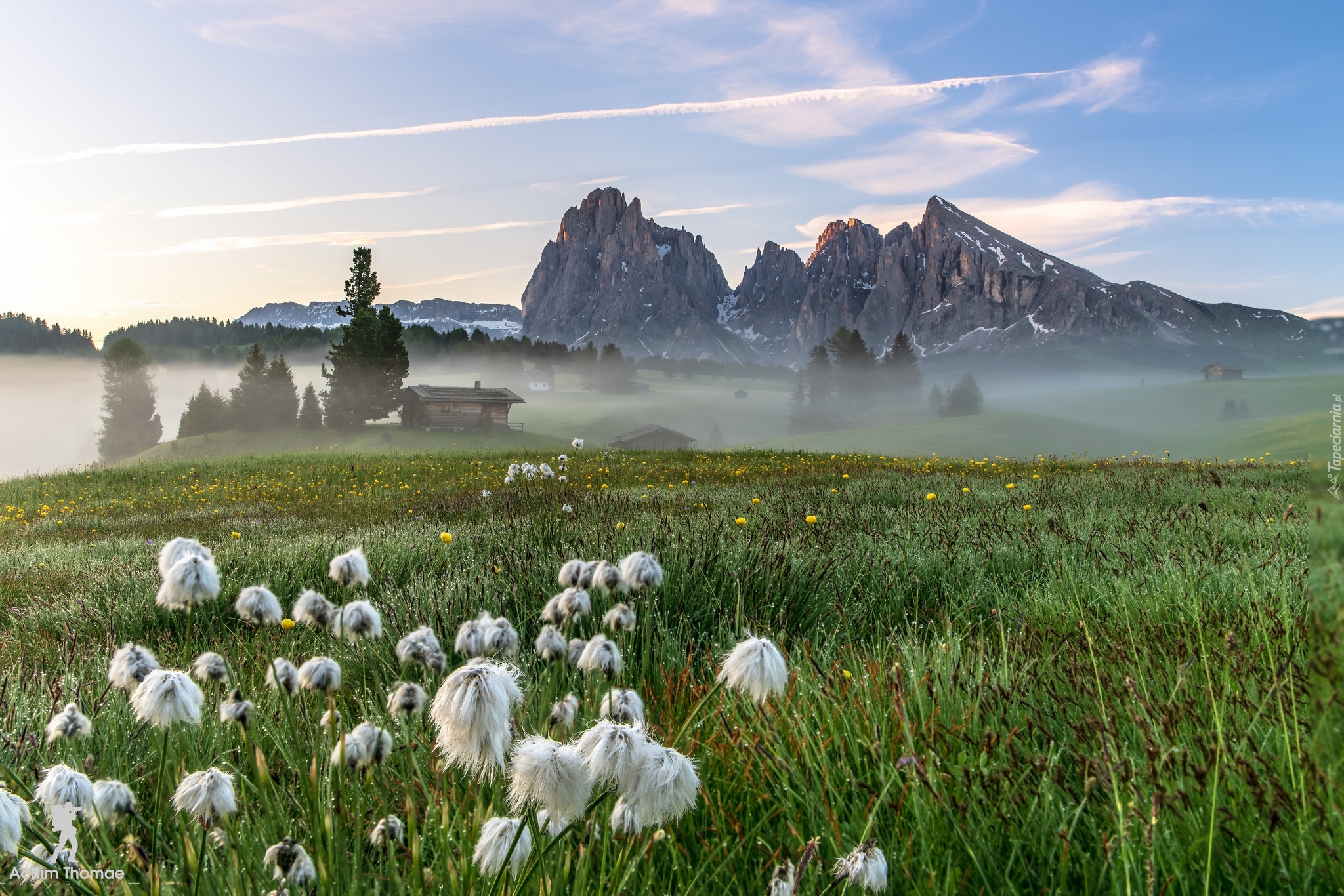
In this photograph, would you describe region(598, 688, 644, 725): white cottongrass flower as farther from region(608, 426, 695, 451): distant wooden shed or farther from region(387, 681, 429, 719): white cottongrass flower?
region(608, 426, 695, 451): distant wooden shed

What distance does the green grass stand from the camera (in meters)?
1.78

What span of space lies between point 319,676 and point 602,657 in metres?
0.88

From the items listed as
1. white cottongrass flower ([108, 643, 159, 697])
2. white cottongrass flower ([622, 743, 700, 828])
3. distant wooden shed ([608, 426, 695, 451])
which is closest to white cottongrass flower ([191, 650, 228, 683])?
white cottongrass flower ([108, 643, 159, 697])

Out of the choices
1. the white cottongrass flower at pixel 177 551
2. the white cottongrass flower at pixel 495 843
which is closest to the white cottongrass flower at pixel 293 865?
Result: the white cottongrass flower at pixel 495 843

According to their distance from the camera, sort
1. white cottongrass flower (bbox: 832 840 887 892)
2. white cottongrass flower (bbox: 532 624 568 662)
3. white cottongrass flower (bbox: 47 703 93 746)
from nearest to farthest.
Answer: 1. white cottongrass flower (bbox: 832 840 887 892)
2. white cottongrass flower (bbox: 47 703 93 746)
3. white cottongrass flower (bbox: 532 624 568 662)

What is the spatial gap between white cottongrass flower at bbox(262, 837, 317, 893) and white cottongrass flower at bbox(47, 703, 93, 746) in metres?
1.06

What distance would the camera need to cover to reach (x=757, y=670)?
1.84 m

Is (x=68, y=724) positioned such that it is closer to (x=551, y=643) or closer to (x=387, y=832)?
(x=387, y=832)

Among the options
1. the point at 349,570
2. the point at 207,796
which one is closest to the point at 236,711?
the point at 207,796

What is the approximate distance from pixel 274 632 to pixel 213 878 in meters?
3.20

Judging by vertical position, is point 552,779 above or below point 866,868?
above

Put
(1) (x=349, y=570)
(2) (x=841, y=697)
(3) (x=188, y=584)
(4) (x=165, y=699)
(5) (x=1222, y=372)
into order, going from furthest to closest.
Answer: (5) (x=1222, y=372) → (2) (x=841, y=697) → (1) (x=349, y=570) → (3) (x=188, y=584) → (4) (x=165, y=699)

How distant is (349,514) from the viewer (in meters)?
11.4

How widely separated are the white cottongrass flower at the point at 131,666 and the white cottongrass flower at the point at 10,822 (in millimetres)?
659
